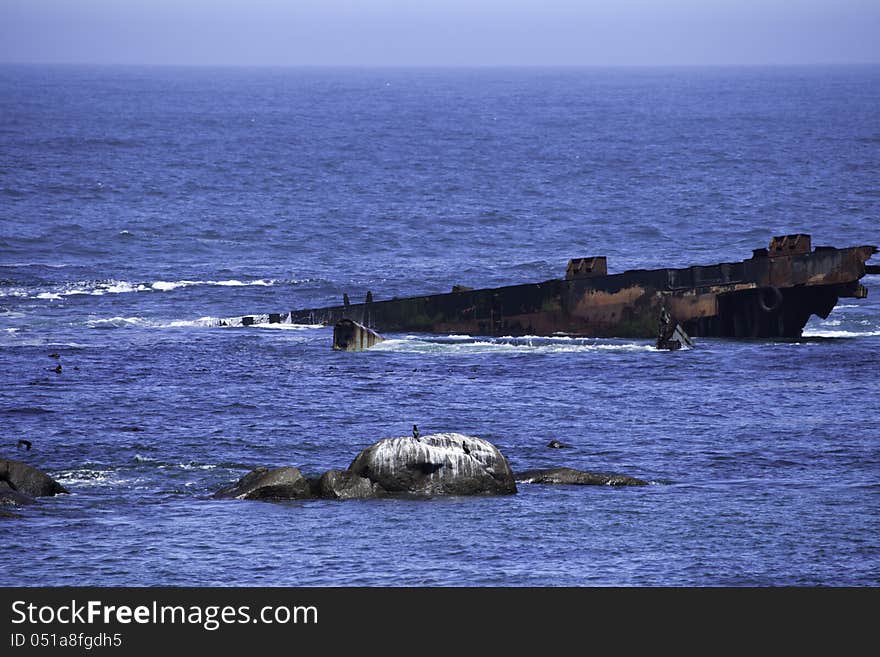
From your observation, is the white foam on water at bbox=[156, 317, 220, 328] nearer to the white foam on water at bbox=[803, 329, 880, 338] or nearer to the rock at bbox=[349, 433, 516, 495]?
the white foam on water at bbox=[803, 329, 880, 338]

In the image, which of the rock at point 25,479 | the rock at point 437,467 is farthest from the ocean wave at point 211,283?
the rock at point 437,467

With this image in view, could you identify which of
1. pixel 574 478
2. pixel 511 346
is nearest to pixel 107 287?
pixel 511 346

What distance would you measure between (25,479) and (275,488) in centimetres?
653

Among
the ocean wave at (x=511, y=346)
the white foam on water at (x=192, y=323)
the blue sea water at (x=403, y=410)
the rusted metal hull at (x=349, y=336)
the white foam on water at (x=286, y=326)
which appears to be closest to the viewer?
the blue sea water at (x=403, y=410)

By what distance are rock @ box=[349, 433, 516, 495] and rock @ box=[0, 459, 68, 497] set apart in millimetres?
8114

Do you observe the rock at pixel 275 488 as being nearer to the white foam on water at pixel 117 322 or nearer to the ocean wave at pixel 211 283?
the white foam on water at pixel 117 322

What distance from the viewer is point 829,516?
4266 cm

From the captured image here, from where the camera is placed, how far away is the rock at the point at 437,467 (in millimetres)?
43719

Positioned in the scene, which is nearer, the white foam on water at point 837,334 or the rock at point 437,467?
the rock at point 437,467

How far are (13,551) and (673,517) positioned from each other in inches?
639

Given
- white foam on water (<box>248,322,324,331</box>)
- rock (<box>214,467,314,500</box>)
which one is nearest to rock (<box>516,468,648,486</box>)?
rock (<box>214,467,314,500</box>)

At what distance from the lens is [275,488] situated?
1725 inches

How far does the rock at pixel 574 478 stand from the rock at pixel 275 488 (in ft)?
20.2
